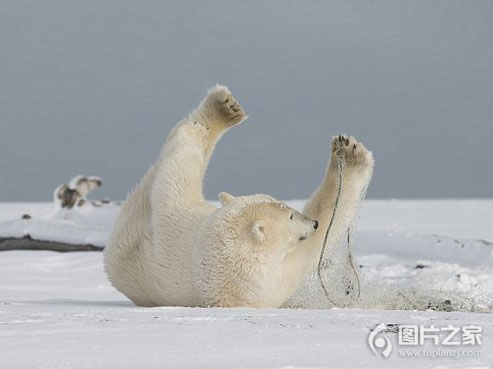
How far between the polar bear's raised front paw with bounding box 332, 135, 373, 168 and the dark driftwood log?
5.69m

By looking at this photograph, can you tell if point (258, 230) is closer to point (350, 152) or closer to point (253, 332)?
point (350, 152)

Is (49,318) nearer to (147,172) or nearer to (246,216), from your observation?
(246,216)

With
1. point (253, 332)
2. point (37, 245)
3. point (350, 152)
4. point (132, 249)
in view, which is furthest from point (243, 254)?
point (37, 245)

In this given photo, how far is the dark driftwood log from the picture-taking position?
1002 cm

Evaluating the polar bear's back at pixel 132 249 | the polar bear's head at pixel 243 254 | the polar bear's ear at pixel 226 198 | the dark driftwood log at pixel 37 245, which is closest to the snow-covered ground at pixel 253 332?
the polar bear's head at pixel 243 254

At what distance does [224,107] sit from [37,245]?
5.56 meters

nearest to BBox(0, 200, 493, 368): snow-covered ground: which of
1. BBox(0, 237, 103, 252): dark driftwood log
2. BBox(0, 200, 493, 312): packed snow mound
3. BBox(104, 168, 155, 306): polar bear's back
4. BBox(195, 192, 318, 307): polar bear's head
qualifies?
BBox(0, 200, 493, 312): packed snow mound

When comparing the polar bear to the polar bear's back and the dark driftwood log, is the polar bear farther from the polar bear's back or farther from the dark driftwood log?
the dark driftwood log

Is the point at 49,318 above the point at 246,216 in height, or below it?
below

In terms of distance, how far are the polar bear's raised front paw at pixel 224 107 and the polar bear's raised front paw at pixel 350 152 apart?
780mm

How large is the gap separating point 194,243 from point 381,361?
199 cm

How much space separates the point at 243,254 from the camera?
3.99m

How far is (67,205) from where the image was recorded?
38.3ft

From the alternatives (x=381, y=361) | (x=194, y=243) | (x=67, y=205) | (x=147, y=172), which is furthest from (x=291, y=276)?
(x=67, y=205)
